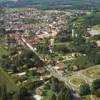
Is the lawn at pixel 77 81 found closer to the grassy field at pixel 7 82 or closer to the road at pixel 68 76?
the road at pixel 68 76

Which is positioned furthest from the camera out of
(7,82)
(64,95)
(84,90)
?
(7,82)

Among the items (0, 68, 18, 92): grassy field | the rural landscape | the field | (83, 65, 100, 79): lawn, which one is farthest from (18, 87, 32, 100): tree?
(83, 65, 100, 79): lawn

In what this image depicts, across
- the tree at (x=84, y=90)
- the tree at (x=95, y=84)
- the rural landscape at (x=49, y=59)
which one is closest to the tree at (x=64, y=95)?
the rural landscape at (x=49, y=59)

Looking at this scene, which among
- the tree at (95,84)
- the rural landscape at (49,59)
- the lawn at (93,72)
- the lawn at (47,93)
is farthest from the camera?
the lawn at (93,72)

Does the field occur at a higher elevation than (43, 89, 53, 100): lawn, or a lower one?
lower

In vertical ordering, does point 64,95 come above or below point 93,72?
above

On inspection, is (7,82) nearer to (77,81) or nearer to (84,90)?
(77,81)

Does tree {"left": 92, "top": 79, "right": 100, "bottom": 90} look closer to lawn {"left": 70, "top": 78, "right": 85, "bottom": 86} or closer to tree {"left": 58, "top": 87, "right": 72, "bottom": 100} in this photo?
lawn {"left": 70, "top": 78, "right": 85, "bottom": 86}

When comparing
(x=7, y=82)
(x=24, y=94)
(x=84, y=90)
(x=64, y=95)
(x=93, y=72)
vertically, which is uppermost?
(x=64, y=95)

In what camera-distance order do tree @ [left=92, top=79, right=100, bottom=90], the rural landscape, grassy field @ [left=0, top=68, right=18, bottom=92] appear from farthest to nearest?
grassy field @ [left=0, top=68, right=18, bottom=92] < tree @ [left=92, top=79, right=100, bottom=90] < the rural landscape

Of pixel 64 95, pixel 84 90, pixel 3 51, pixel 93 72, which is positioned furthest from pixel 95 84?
pixel 3 51
